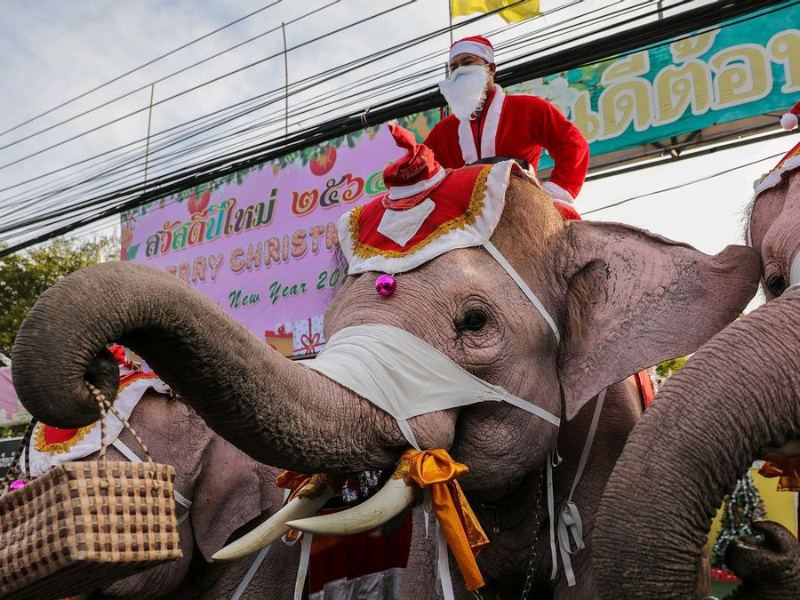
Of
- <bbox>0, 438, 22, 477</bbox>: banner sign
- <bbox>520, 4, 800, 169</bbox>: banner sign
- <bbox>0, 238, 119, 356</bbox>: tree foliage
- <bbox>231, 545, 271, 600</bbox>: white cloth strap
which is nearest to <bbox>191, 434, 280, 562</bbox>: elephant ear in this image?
<bbox>231, 545, 271, 600</bbox>: white cloth strap

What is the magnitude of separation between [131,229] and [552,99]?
16.2 ft

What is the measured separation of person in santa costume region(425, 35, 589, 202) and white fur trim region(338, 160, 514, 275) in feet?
1.91

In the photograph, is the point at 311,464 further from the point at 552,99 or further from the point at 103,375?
the point at 552,99

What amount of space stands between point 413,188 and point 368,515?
127 cm

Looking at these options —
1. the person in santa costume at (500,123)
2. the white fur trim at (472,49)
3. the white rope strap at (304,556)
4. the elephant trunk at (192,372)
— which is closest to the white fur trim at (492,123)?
the person in santa costume at (500,123)

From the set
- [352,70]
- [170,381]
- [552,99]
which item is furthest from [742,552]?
[352,70]

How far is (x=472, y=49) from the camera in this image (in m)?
3.99

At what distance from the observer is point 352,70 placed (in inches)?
315

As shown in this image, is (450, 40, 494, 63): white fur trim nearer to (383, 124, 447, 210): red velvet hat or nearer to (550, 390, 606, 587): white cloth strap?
(383, 124, 447, 210): red velvet hat

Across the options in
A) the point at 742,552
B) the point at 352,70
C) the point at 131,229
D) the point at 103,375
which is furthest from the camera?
the point at 131,229

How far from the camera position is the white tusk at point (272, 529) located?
260 cm

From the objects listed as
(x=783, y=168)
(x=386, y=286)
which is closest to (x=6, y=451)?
(x=386, y=286)

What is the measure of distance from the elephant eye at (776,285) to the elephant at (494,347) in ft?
0.28

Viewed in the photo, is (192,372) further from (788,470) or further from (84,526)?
(788,470)
